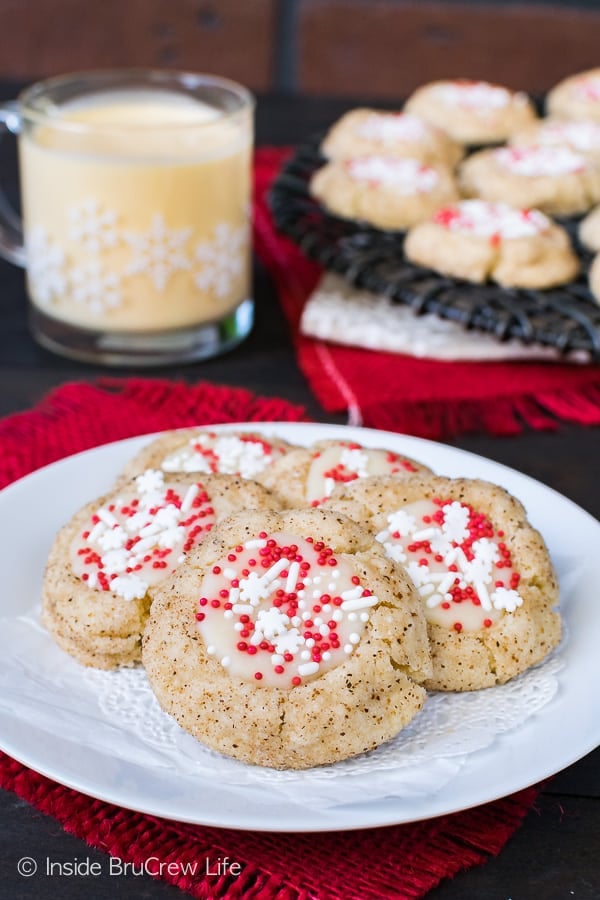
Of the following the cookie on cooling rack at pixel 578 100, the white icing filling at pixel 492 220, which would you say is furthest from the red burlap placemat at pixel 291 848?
the cookie on cooling rack at pixel 578 100

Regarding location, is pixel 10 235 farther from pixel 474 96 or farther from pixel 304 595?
pixel 304 595

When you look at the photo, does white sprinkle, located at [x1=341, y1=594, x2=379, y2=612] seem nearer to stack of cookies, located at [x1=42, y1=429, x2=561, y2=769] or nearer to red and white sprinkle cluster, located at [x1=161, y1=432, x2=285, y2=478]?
stack of cookies, located at [x1=42, y1=429, x2=561, y2=769]

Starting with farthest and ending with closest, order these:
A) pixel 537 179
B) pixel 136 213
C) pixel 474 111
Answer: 1. pixel 474 111
2. pixel 537 179
3. pixel 136 213

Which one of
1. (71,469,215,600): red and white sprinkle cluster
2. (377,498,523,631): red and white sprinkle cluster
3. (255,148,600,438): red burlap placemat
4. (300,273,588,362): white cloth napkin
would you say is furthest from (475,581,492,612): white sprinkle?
(300,273,588,362): white cloth napkin

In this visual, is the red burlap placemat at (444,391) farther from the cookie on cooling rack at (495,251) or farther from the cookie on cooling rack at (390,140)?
the cookie on cooling rack at (390,140)

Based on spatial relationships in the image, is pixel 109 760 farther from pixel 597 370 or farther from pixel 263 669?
pixel 597 370

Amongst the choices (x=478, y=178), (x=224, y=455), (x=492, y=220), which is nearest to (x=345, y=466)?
(x=224, y=455)

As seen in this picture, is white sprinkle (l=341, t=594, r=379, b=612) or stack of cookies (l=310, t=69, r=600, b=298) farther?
stack of cookies (l=310, t=69, r=600, b=298)
